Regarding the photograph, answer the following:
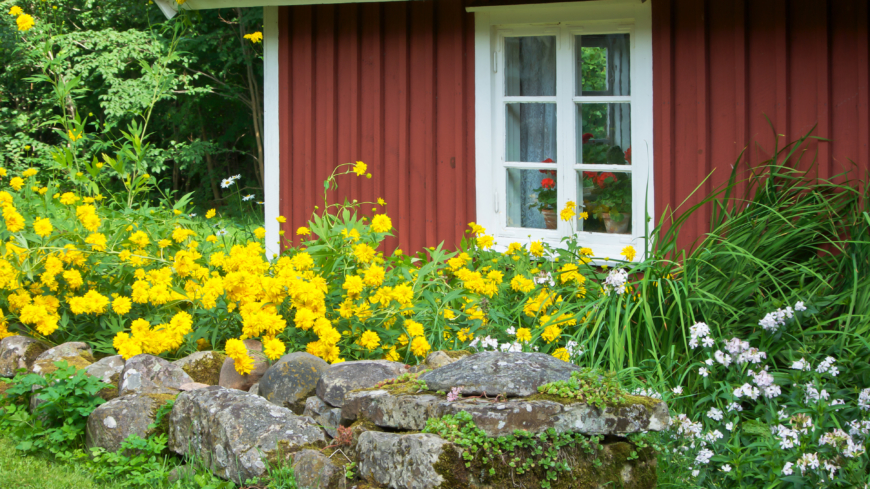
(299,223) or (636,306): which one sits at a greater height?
(299,223)

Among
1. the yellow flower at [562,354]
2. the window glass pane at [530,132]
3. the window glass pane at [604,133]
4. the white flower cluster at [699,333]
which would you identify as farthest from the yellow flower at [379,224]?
the white flower cluster at [699,333]

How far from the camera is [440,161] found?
512 cm

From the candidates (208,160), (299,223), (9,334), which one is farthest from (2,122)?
(9,334)

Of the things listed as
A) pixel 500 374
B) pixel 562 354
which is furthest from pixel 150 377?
pixel 562 354

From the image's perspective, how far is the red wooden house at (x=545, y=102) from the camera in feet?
14.0

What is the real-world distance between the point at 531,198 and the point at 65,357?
274 centimetres

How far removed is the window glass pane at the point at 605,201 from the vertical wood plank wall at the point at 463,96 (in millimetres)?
219

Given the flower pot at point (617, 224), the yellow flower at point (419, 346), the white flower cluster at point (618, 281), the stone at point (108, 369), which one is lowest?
the stone at point (108, 369)

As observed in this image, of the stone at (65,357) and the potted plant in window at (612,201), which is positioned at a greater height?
the potted plant in window at (612,201)

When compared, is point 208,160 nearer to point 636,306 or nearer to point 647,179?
point 647,179

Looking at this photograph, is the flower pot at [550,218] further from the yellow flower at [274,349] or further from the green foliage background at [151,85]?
the green foliage background at [151,85]

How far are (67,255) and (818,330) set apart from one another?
133 inches

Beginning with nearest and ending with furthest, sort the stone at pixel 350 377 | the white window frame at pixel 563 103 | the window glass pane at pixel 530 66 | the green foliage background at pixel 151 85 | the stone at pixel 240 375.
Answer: the stone at pixel 350 377, the stone at pixel 240 375, the white window frame at pixel 563 103, the window glass pane at pixel 530 66, the green foliage background at pixel 151 85

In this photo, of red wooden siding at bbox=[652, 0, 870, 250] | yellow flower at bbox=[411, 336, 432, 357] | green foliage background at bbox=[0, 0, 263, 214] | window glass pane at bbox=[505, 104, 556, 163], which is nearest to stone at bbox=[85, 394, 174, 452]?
yellow flower at bbox=[411, 336, 432, 357]
